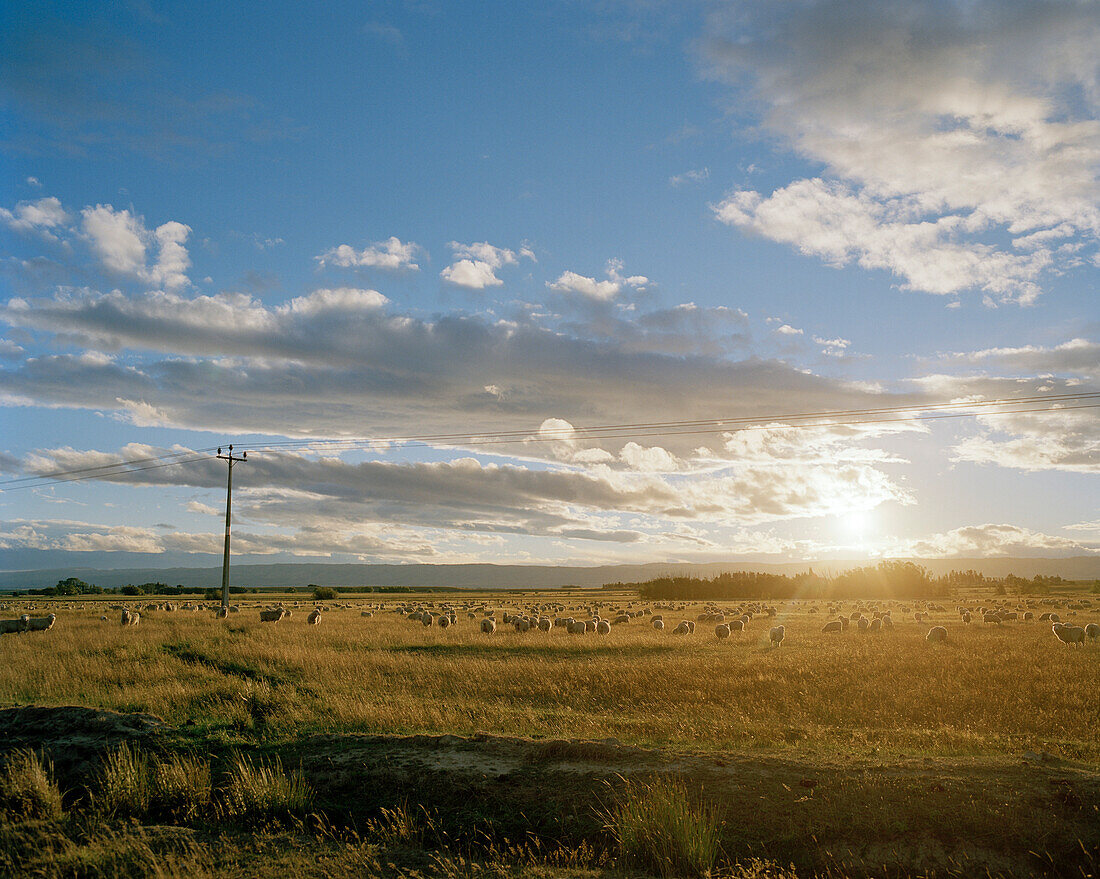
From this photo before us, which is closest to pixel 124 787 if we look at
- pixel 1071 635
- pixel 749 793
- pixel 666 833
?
pixel 666 833

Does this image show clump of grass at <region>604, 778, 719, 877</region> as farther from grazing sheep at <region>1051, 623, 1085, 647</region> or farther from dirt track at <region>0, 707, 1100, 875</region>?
grazing sheep at <region>1051, 623, 1085, 647</region>

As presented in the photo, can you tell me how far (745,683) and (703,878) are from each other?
484 inches

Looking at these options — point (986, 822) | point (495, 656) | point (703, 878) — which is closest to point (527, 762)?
point (703, 878)

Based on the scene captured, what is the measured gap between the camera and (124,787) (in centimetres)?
1001

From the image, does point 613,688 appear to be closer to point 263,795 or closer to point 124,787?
point 263,795

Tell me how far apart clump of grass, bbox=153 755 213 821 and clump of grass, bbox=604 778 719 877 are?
19.6ft

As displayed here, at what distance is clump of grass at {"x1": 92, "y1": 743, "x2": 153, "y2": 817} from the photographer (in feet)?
32.0

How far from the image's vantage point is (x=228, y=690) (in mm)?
18641

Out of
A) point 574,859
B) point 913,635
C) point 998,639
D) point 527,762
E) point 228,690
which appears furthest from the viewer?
point 913,635

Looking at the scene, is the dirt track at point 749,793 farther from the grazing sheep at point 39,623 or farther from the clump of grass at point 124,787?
the grazing sheep at point 39,623

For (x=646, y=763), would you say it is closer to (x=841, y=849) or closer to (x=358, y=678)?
(x=841, y=849)

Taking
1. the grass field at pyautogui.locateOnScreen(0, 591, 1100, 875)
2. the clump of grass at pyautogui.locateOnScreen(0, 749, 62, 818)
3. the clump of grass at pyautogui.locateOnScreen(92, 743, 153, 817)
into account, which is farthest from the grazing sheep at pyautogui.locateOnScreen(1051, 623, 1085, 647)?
the clump of grass at pyautogui.locateOnScreen(0, 749, 62, 818)

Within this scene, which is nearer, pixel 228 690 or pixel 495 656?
pixel 228 690

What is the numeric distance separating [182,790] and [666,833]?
7.16 m
